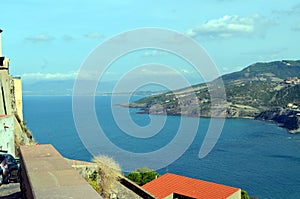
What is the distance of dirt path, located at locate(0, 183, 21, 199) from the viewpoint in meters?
6.69

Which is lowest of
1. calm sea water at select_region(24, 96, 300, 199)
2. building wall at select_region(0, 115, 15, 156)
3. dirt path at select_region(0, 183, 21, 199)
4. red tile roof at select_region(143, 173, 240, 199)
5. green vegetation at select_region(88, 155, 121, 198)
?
calm sea water at select_region(24, 96, 300, 199)

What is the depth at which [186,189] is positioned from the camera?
2138 centimetres

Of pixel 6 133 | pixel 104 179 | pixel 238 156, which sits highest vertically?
pixel 6 133

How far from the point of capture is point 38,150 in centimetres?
607

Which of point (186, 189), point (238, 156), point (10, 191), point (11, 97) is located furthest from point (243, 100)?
point (10, 191)

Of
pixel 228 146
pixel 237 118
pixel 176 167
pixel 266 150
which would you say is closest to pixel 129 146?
pixel 176 167

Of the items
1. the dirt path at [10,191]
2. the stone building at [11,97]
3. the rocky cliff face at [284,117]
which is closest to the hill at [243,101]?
the rocky cliff face at [284,117]

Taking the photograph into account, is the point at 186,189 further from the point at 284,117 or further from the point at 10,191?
the point at 284,117

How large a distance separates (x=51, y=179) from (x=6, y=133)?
8.76 metres

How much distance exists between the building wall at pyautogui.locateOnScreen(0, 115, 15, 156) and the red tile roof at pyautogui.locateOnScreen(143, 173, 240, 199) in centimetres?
957

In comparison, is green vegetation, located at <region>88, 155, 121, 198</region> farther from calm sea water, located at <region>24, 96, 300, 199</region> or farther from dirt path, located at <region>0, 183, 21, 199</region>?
calm sea water, located at <region>24, 96, 300, 199</region>

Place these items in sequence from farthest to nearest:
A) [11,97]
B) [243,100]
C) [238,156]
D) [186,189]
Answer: [243,100] < [238,156] < [186,189] < [11,97]

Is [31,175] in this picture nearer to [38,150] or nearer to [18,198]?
[38,150]

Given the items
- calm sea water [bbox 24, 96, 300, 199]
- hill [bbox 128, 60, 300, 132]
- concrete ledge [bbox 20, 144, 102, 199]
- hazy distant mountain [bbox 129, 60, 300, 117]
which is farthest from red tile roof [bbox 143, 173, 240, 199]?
hazy distant mountain [bbox 129, 60, 300, 117]
